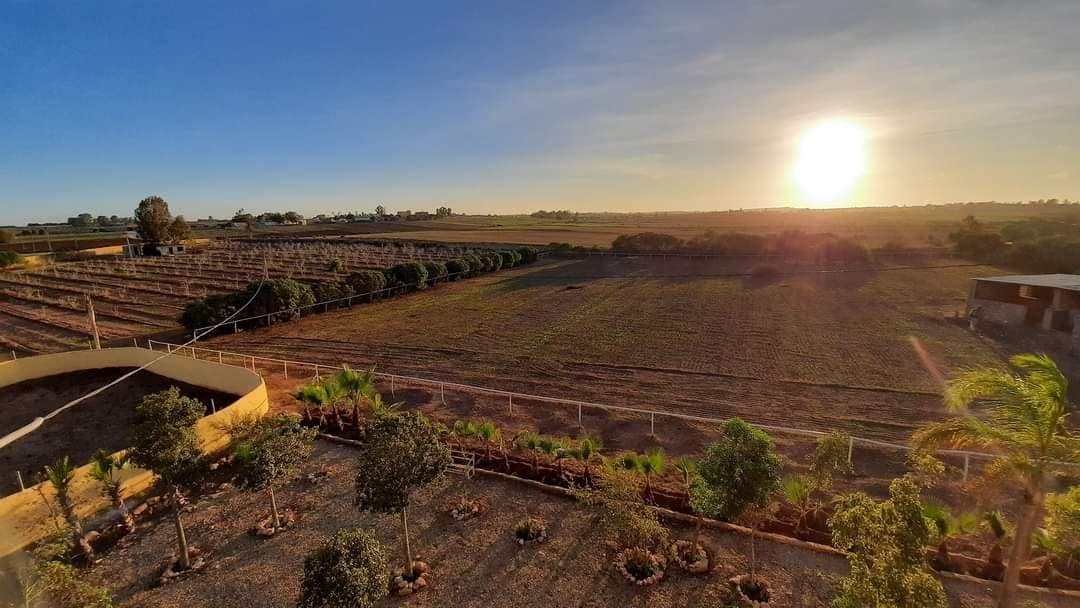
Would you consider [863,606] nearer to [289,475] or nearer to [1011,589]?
[1011,589]

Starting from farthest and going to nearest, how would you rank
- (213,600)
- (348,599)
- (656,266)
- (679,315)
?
(656,266)
(679,315)
(213,600)
(348,599)

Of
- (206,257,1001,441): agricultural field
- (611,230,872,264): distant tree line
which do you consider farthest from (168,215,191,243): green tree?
(611,230,872,264): distant tree line

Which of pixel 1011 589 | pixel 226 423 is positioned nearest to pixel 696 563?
pixel 1011 589

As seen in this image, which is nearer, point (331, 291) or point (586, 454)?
point (586, 454)

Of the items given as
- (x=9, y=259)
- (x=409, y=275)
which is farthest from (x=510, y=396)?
(x=9, y=259)

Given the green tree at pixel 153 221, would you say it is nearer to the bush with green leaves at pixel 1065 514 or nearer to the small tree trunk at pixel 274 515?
the small tree trunk at pixel 274 515

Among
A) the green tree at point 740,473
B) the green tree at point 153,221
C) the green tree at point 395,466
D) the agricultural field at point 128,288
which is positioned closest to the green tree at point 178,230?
the green tree at point 153,221

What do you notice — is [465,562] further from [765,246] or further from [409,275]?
[765,246]
